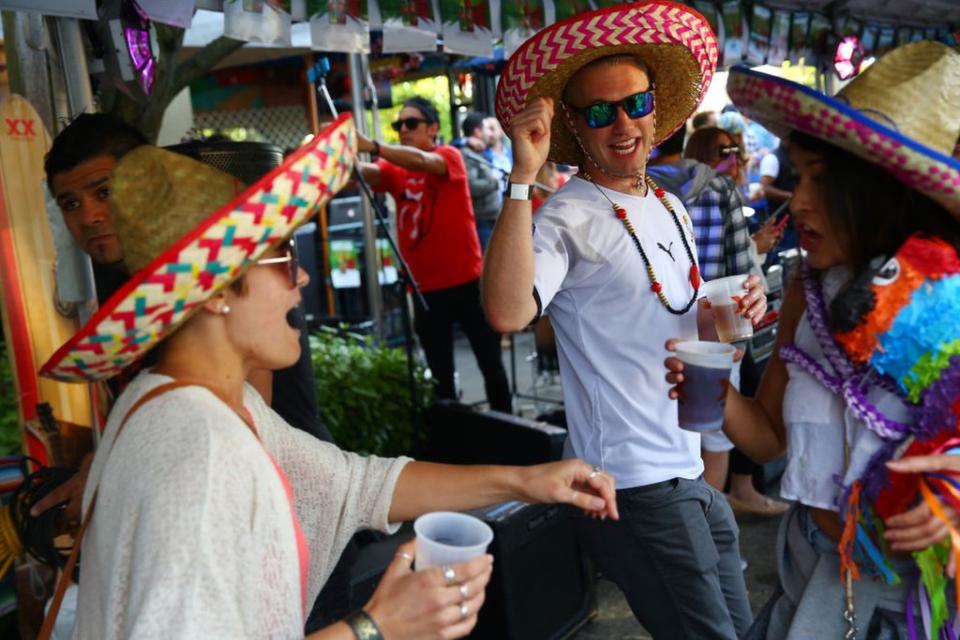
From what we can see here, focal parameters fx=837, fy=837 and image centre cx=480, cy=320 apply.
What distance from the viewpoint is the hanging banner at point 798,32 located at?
20.3 ft

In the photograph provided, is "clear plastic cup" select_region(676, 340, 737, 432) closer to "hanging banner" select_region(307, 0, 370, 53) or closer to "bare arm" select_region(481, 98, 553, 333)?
"bare arm" select_region(481, 98, 553, 333)

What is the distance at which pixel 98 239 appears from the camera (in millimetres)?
2262

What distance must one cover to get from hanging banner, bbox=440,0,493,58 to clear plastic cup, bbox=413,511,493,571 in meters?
3.19

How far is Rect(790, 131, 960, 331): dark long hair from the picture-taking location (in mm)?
1508

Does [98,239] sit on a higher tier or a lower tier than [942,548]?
higher

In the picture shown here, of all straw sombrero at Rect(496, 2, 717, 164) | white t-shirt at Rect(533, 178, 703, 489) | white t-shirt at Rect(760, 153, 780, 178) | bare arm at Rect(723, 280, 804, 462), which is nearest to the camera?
bare arm at Rect(723, 280, 804, 462)

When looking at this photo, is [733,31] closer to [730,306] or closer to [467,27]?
[467,27]

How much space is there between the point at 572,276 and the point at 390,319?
6.49 meters

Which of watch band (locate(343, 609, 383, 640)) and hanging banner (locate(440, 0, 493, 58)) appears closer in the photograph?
watch band (locate(343, 609, 383, 640))

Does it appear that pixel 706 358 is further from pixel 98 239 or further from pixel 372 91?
pixel 372 91

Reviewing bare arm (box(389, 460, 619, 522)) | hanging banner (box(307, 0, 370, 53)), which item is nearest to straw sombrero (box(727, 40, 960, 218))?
bare arm (box(389, 460, 619, 522))

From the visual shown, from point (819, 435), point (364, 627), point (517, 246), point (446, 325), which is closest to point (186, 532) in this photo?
point (364, 627)

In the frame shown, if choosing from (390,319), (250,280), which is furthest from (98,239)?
(390,319)

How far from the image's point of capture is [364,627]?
1.22 meters
